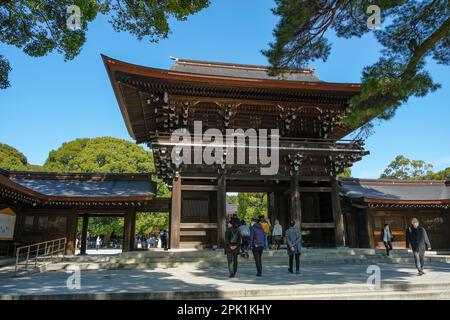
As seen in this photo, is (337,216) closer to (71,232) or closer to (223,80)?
(223,80)

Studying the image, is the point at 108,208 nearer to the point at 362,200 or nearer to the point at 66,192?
the point at 66,192

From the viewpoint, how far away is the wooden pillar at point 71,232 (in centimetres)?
1535

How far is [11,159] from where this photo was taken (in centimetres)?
3681

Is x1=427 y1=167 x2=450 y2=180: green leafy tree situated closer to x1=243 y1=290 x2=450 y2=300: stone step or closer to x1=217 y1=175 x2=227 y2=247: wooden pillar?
x1=217 y1=175 x2=227 y2=247: wooden pillar

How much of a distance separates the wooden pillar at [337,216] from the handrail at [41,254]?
490 inches

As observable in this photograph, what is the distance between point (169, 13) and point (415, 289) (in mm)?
10593

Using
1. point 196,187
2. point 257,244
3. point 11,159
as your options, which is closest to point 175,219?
point 196,187

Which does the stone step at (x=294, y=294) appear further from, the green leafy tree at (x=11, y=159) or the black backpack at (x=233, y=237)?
the green leafy tree at (x=11, y=159)

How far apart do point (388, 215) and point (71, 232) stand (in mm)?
17707

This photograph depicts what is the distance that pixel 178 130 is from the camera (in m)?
13.6

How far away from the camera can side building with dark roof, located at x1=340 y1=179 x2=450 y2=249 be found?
17094 mm

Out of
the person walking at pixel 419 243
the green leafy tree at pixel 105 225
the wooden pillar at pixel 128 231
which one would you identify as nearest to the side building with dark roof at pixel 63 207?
the wooden pillar at pixel 128 231

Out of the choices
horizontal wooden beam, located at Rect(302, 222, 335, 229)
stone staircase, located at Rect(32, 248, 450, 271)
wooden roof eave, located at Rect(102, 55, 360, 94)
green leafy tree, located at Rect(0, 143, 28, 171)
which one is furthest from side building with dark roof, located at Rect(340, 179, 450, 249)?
green leafy tree, located at Rect(0, 143, 28, 171)
